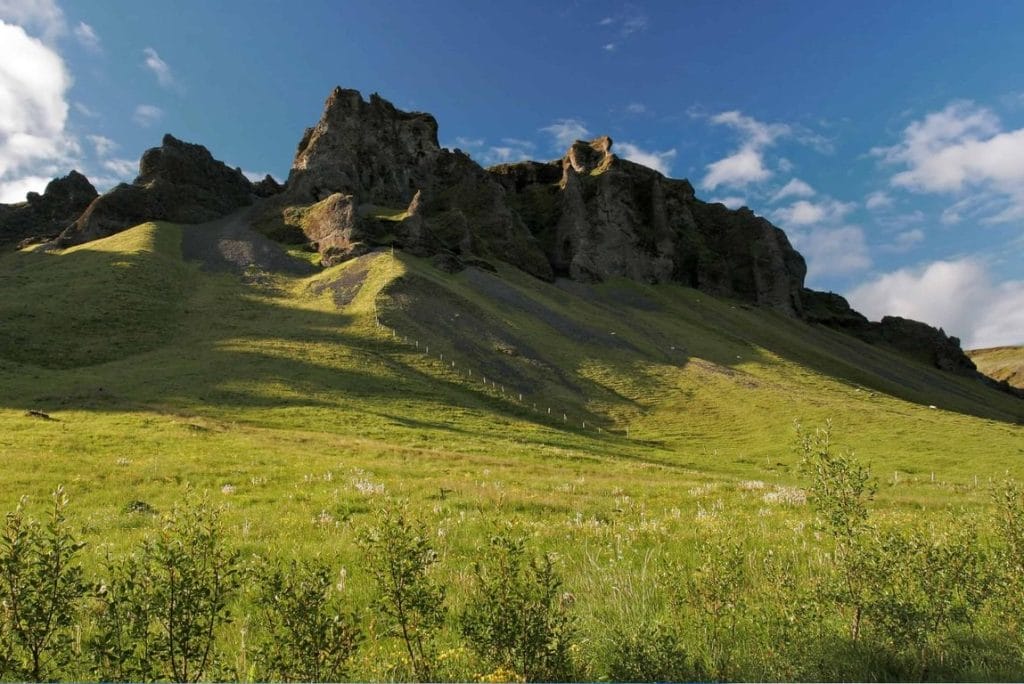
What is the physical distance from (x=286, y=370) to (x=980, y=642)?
5170 centimetres

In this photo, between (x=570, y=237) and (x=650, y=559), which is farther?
(x=570, y=237)

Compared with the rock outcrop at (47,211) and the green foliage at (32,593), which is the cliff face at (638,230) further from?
the green foliage at (32,593)

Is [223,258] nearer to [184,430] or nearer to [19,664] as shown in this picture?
[184,430]

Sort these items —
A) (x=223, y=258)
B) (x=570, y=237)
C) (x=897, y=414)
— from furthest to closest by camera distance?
(x=570, y=237), (x=223, y=258), (x=897, y=414)

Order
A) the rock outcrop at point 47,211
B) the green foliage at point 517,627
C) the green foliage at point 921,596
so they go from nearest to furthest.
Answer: the green foliage at point 517,627 → the green foliage at point 921,596 → the rock outcrop at point 47,211

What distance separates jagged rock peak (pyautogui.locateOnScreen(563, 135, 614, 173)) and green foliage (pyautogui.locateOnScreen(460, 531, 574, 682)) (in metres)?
191

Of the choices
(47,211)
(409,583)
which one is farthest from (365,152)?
(409,583)

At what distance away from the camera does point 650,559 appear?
29.3 ft

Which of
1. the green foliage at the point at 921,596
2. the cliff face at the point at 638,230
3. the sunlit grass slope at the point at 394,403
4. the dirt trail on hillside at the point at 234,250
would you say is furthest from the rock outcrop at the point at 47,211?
the green foliage at the point at 921,596

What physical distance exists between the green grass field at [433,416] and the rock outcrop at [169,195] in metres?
12.0

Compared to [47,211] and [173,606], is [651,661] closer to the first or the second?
[173,606]

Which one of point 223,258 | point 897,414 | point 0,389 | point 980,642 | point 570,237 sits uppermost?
point 570,237

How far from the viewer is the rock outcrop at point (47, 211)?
4855 inches

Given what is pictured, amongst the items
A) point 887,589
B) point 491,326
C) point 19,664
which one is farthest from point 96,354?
point 887,589
